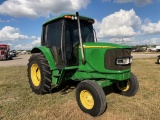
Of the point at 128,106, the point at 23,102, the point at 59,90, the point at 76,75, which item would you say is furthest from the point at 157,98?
the point at 23,102

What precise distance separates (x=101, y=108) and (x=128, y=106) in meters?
1.04

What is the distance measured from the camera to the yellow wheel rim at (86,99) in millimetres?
5000

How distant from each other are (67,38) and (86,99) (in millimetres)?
1849

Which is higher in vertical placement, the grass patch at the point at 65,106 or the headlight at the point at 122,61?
the headlight at the point at 122,61

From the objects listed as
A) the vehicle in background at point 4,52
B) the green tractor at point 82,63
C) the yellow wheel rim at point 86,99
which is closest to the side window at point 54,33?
the green tractor at point 82,63

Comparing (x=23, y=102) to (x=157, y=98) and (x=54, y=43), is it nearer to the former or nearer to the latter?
(x=54, y=43)

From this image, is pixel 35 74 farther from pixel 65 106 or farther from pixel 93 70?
pixel 93 70

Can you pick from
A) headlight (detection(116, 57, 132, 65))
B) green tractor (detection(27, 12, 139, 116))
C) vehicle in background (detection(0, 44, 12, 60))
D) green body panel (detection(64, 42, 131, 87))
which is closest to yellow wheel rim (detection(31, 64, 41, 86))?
green tractor (detection(27, 12, 139, 116))

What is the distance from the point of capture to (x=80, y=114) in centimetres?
491

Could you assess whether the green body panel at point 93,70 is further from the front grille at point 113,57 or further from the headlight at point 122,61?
the headlight at point 122,61

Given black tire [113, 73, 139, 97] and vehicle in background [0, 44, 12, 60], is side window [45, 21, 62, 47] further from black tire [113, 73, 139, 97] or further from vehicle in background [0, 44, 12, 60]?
vehicle in background [0, 44, 12, 60]

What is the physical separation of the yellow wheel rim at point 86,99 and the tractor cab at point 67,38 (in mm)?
1097

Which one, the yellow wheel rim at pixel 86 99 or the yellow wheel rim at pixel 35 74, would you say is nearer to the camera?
the yellow wheel rim at pixel 86 99

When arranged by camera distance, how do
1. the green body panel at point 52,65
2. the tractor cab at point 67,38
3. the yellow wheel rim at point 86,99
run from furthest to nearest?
the green body panel at point 52,65 → the tractor cab at point 67,38 → the yellow wheel rim at point 86,99
